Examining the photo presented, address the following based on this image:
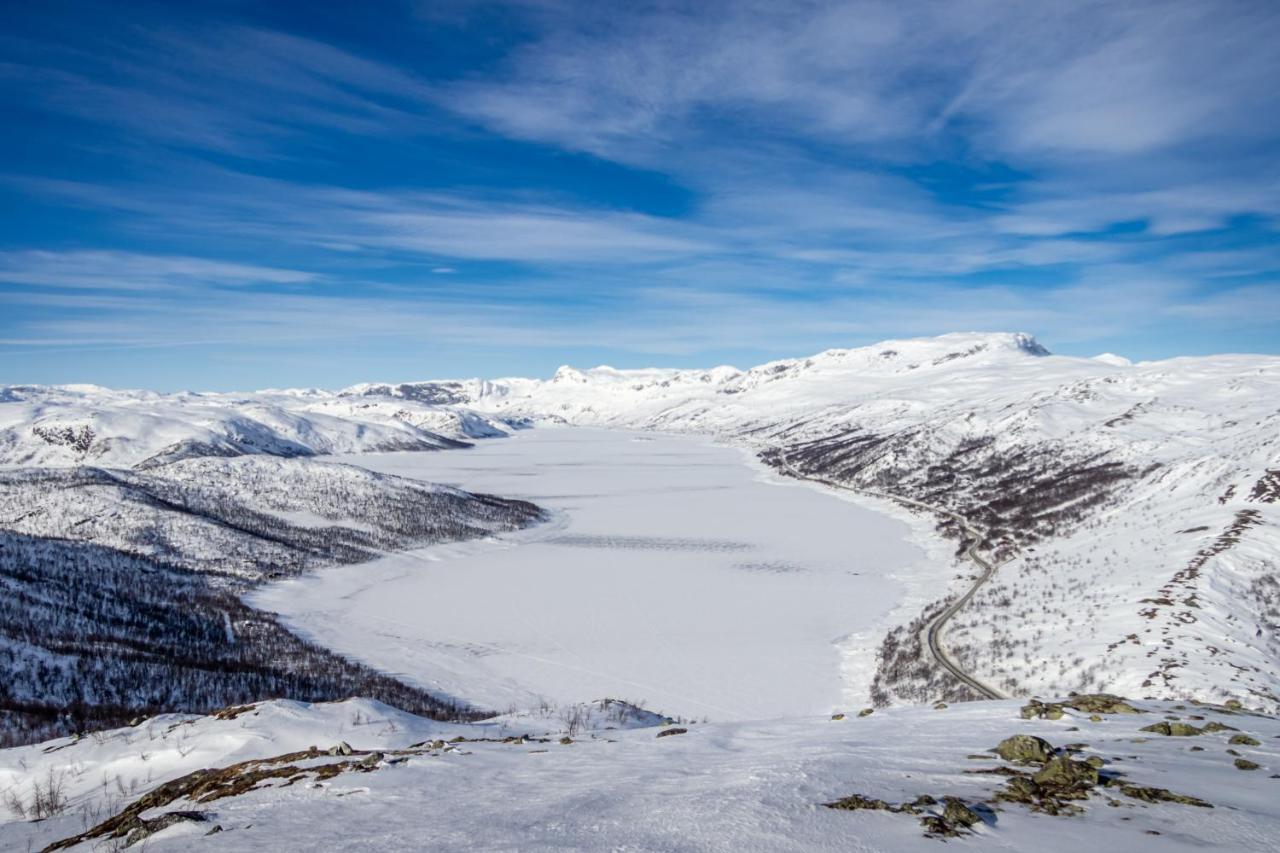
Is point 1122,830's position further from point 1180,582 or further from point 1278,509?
point 1278,509

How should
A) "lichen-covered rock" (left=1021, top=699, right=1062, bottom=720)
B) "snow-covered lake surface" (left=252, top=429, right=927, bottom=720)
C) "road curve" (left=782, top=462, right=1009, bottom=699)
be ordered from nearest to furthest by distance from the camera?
"lichen-covered rock" (left=1021, top=699, right=1062, bottom=720), "road curve" (left=782, top=462, right=1009, bottom=699), "snow-covered lake surface" (left=252, top=429, right=927, bottom=720)

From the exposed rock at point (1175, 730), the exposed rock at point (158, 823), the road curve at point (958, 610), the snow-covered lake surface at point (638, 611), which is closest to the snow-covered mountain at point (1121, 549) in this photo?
the road curve at point (958, 610)

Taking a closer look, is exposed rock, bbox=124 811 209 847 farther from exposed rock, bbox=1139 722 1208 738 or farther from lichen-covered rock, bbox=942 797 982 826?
exposed rock, bbox=1139 722 1208 738

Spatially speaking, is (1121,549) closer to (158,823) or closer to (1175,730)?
(1175,730)

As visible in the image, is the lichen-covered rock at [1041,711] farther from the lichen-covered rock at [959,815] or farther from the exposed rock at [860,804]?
the exposed rock at [860,804]

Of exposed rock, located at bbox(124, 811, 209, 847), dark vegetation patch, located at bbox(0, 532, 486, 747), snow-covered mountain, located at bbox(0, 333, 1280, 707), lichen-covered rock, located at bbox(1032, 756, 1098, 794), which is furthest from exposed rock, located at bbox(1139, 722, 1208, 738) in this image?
dark vegetation patch, located at bbox(0, 532, 486, 747)

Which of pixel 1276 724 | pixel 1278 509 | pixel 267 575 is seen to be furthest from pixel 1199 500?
pixel 267 575

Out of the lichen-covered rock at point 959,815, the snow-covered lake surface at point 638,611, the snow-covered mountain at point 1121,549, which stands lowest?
the snow-covered lake surface at point 638,611
